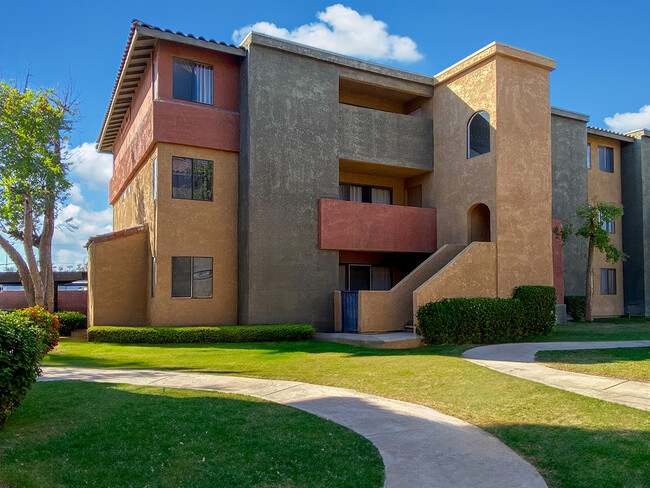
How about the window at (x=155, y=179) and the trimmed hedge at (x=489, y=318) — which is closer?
the trimmed hedge at (x=489, y=318)

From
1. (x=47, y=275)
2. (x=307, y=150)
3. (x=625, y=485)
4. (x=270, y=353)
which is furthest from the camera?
(x=47, y=275)

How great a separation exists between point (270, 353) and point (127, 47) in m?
11.9

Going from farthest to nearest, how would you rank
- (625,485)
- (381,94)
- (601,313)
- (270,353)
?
(601,313), (381,94), (270,353), (625,485)

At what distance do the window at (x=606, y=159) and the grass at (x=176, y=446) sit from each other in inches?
1026

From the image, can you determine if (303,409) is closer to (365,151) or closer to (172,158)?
(172,158)

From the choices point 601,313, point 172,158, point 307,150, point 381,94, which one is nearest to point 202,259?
point 172,158

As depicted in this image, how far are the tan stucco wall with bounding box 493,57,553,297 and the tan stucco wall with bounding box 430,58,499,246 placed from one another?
13.7 inches

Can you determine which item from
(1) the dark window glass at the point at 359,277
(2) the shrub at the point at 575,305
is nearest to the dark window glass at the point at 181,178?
(1) the dark window glass at the point at 359,277

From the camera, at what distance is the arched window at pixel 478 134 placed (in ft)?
63.4

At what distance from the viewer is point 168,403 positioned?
26.7 feet

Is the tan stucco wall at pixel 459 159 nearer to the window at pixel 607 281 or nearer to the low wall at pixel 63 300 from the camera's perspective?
the window at pixel 607 281

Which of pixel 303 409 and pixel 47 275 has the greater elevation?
pixel 47 275

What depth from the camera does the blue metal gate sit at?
59.1ft

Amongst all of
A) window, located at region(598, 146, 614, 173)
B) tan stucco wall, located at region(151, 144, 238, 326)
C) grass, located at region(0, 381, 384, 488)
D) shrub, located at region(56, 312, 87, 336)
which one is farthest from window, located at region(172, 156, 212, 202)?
window, located at region(598, 146, 614, 173)
